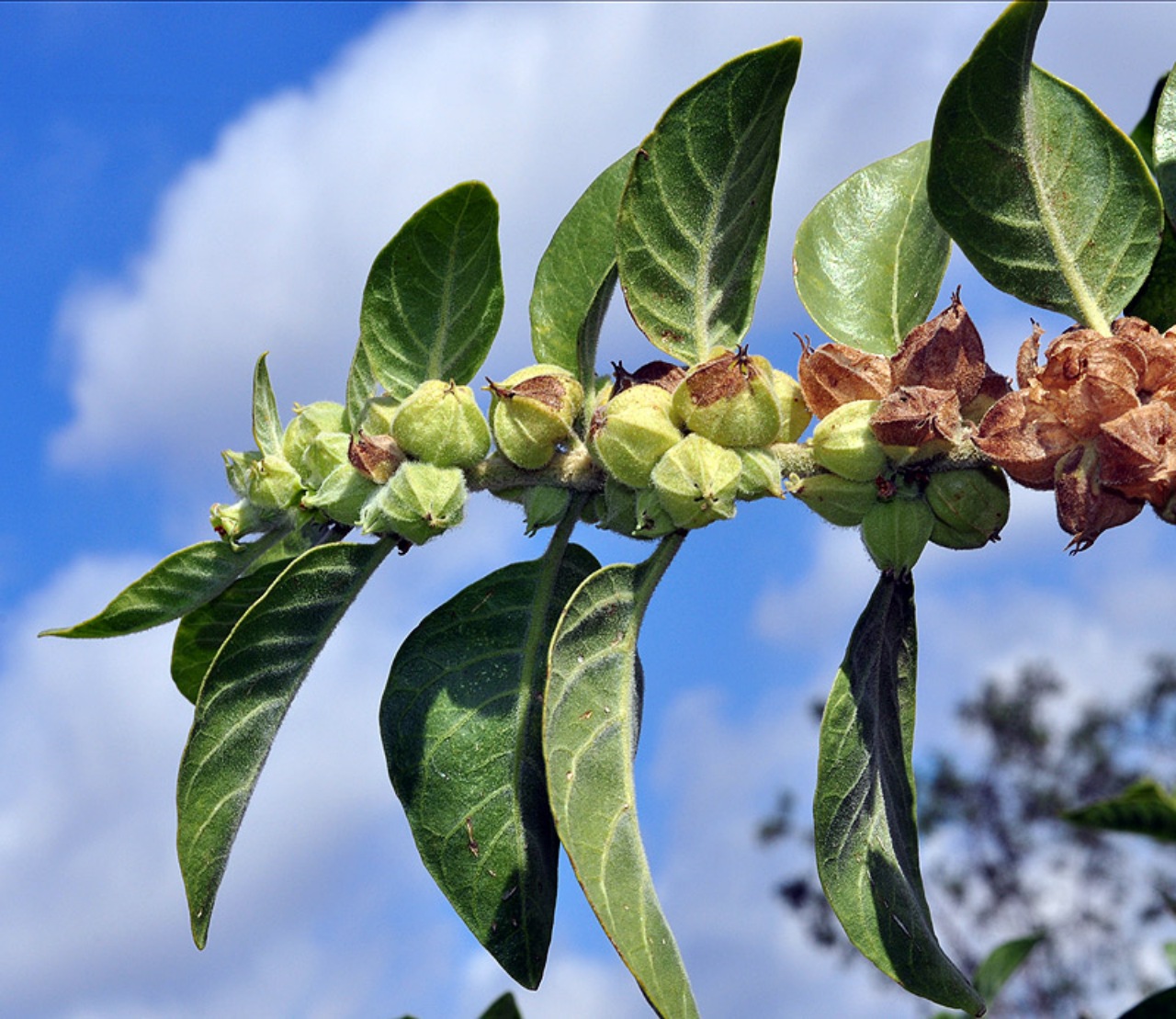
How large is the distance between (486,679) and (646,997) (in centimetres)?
52

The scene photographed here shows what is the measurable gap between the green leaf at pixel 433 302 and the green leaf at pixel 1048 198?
60cm

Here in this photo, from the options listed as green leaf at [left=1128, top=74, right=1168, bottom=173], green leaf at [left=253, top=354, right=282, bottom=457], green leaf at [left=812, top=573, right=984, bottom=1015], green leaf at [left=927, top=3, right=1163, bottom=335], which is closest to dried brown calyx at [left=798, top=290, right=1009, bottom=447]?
green leaf at [left=927, top=3, right=1163, bottom=335]

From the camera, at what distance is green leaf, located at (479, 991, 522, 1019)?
2.69 meters

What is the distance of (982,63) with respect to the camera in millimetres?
1529

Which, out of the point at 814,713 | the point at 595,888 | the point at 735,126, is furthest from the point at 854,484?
the point at 814,713

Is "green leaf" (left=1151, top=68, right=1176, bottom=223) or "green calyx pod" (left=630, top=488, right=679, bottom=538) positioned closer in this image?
"green calyx pod" (left=630, top=488, right=679, bottom=538)

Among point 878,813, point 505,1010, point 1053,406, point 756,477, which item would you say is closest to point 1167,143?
point 1053,406

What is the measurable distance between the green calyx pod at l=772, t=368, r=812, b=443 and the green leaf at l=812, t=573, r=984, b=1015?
22 cm

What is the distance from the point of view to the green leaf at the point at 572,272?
1.88 meters

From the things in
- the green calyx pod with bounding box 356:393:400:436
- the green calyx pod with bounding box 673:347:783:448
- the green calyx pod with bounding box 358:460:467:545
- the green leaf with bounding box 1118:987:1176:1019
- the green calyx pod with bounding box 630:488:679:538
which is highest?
the green calyx pod with bounding box 356:393:400:436

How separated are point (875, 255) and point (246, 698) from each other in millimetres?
1102

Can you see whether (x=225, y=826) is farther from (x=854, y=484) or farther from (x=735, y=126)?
(x=735, y=126)

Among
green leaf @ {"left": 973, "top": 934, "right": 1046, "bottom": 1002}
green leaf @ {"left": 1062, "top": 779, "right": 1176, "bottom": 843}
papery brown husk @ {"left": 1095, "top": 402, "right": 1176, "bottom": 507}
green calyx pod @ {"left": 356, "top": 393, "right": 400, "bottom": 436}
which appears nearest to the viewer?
green leaf @ {"left": 1062, "top": 779, "right": 1176, "bottom": 843}

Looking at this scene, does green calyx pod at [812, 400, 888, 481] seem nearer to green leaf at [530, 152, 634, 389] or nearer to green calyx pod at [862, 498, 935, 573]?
green calyx pod at [862, 498, 935, 573]
